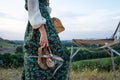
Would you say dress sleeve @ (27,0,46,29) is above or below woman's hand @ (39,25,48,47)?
above

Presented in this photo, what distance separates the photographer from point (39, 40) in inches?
120

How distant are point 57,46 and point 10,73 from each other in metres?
3.50

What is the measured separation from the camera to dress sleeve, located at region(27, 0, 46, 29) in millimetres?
2947

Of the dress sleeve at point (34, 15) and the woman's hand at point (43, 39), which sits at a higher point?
the dress sleeve at point (34, 15)

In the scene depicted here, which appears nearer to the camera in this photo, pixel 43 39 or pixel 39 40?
pixel 43 39

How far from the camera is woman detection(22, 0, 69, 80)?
296 centimetres

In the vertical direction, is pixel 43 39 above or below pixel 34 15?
below

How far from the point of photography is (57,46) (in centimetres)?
310

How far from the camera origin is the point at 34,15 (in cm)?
296

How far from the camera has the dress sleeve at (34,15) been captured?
2947mm

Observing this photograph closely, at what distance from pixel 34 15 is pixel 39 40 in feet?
0.72

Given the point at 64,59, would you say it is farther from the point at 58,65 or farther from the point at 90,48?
the point at 90,48

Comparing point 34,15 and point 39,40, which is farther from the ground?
point 34,15

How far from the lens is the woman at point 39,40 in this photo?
9.72 ft
